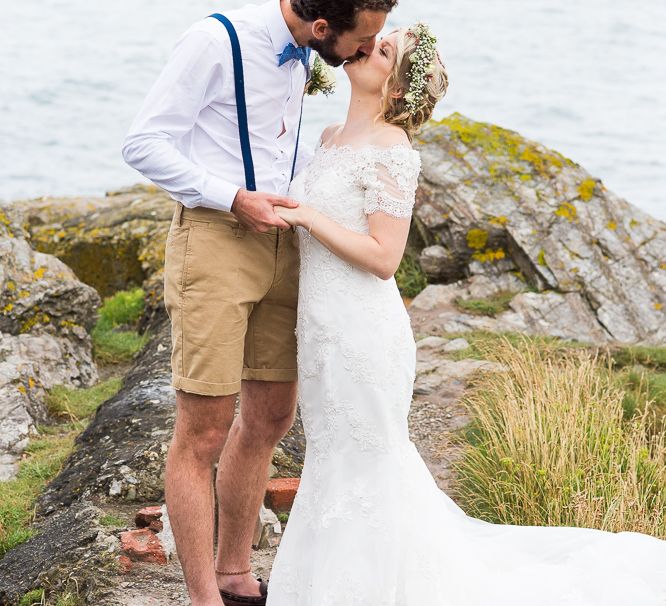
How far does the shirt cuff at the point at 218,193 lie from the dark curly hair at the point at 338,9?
2.07 ft

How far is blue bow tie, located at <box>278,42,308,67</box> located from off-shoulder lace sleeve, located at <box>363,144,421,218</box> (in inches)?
16.4

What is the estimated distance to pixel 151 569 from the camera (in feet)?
13.2

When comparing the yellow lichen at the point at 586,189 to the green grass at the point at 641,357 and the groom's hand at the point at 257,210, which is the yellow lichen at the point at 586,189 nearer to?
the green grass at the point at 641,357

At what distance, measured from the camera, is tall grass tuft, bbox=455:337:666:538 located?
4383 millimetres

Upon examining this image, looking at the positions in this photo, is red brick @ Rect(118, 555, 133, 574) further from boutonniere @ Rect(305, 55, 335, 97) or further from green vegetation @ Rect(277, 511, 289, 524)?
boutonniere @ Rect(305, 55, 335, 97)

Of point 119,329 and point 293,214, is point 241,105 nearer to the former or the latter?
point 293,214

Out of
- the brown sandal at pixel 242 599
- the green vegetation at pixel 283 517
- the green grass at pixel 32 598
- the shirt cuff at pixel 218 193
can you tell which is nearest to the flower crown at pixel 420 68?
the shirt cuff at pixel 218 193

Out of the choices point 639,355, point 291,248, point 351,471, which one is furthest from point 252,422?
point 639,355

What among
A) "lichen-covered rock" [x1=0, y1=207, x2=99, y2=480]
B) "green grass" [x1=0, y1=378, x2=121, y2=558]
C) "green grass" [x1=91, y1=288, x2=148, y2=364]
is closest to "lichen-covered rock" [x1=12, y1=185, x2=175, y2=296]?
"green grass" [x1=91, y1=288, x2=148, y2=364]

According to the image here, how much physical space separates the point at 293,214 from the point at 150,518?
5.56ft

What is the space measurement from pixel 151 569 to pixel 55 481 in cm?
130

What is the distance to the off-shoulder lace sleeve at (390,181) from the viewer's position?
11.0ft

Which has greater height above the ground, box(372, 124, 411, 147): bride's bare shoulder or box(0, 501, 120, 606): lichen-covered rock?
box(372, 124, 411, 147): bride's bare shoulder

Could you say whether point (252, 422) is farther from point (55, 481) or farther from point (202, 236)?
point (55, 481)
